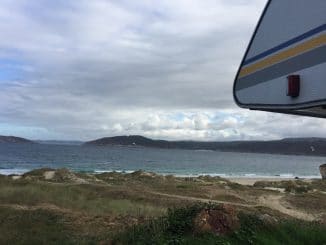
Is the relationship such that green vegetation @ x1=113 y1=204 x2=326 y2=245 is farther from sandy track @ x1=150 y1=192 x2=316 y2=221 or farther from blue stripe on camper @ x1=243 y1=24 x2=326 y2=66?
sandy track @ x1=150 y1=192 x2=316 y2=221

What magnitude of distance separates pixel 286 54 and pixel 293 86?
0.36 m

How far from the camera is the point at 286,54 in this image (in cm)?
389

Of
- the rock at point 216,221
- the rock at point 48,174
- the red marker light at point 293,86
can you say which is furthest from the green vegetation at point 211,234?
the rock at point 48,174

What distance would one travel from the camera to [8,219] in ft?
45.4

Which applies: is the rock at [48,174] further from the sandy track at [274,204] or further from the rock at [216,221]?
the rock at [216,221]

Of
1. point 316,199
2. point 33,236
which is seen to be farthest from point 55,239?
point 316,199

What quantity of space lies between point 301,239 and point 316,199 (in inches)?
987

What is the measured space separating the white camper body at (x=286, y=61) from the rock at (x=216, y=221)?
4945mm

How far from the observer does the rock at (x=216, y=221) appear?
8.97 metres

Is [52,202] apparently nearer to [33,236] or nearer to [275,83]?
[33,236]

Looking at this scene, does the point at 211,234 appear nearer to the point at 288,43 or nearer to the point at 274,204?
the point at 288,43

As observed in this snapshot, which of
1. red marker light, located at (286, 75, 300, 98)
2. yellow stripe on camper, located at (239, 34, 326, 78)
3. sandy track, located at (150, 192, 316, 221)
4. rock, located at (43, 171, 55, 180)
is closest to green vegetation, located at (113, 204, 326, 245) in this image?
yellow stripe on camper, located at (239, 34, 326, 78)

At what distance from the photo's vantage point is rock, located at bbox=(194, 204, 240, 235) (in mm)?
8969

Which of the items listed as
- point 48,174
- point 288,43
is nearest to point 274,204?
point 48,174
